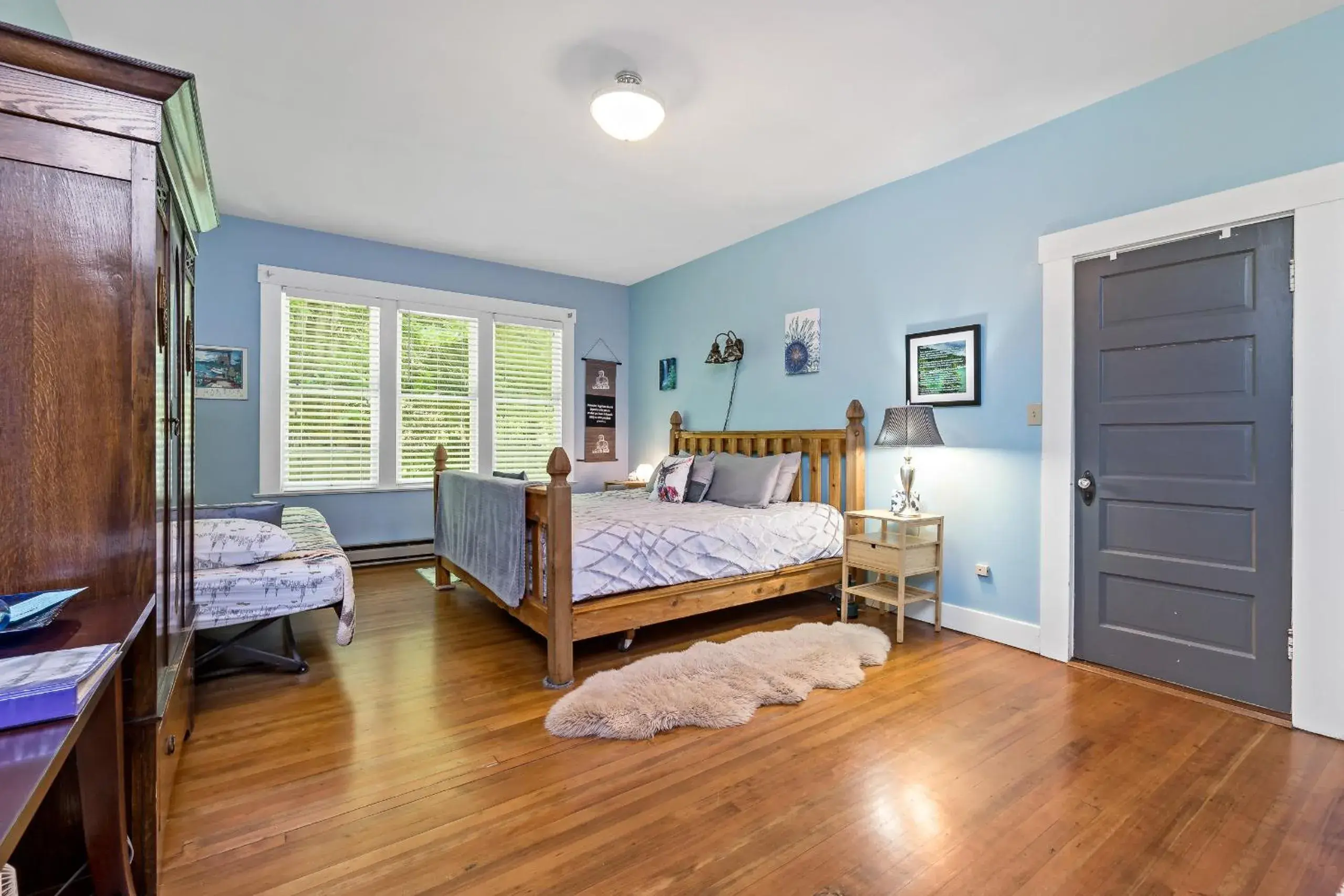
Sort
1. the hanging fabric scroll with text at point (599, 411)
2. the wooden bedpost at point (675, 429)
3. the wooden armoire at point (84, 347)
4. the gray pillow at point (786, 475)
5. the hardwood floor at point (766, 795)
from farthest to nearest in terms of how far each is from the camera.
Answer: the hanging fabric scroll with text at point (599, 411), the wooden bedpost at point (675, 429), the gray pillow at point (786, 475), the hardwood floor at point (766, 795), the wooden armoire at point (84, 347)

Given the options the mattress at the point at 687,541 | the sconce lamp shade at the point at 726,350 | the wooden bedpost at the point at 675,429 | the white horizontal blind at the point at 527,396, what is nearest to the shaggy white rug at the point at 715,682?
the mattress at the point at 687,541

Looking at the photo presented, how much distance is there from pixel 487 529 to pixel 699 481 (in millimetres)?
1504

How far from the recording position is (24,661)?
2.84 ft

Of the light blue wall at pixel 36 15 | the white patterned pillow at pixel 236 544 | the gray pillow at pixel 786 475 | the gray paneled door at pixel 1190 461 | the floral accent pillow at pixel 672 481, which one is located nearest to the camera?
the light blue wall at pixel 36 15

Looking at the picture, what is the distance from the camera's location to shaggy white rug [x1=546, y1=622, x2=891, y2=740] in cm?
225

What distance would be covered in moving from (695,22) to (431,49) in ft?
3.48

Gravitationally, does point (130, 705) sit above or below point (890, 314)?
below

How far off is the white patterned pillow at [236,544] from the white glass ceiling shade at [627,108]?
7.58 ft

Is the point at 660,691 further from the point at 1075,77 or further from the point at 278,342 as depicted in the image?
the point at 278,342

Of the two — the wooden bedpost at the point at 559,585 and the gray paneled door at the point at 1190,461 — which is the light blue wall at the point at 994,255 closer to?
the gray paneled door at the point at 1190,461

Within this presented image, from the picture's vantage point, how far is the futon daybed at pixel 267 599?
8.05 feet

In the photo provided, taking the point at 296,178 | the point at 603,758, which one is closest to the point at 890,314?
the point at 603,758

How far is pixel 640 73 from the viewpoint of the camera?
260 cm

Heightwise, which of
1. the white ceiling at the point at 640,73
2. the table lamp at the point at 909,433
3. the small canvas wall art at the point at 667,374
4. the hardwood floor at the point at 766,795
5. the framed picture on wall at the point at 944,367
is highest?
the white ceiling at the point at 640,73
